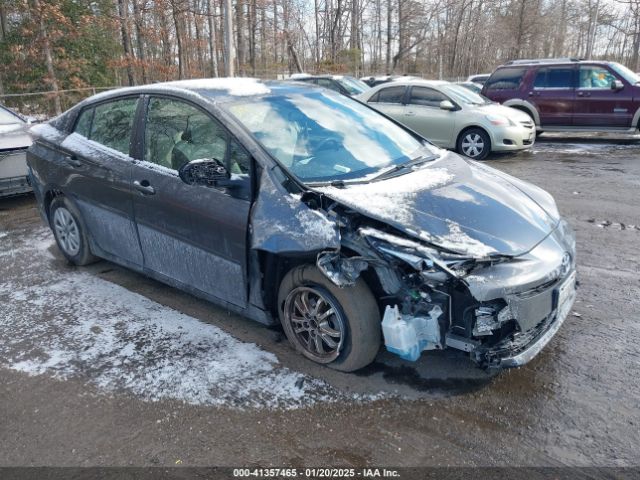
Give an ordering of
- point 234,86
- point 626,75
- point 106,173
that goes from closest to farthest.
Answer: point 234,86 < point 106,173 < point 626,75

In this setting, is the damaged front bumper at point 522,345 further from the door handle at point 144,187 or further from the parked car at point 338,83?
the parked car at point 338,83

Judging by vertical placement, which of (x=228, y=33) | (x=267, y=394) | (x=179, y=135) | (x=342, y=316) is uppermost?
(x=228, y=33)

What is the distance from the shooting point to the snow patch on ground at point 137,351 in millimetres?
3072

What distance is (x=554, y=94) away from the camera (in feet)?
39.6

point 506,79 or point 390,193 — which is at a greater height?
point 506,79

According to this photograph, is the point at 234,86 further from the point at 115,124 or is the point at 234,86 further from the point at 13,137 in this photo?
the point at 13,137

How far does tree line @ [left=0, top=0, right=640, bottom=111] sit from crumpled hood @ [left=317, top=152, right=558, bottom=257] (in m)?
12.5

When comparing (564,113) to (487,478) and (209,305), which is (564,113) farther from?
Answer: (487,478)

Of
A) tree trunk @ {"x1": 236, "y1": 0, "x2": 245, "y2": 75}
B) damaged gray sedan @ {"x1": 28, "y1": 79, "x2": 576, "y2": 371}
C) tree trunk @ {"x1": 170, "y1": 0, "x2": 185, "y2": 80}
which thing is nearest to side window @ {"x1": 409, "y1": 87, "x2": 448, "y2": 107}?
damaged gray sedan @ {"x1": 28, "y1": 79, "x2": 576, "y2": 371}

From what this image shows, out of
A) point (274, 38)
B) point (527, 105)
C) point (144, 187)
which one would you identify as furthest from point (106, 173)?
point (274, 38)

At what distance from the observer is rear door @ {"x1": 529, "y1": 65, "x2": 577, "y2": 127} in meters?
11.9

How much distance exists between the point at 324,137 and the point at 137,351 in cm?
196

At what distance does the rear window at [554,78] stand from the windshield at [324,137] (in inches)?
368

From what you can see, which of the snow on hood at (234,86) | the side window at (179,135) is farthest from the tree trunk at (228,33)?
the side window at (179,135)
